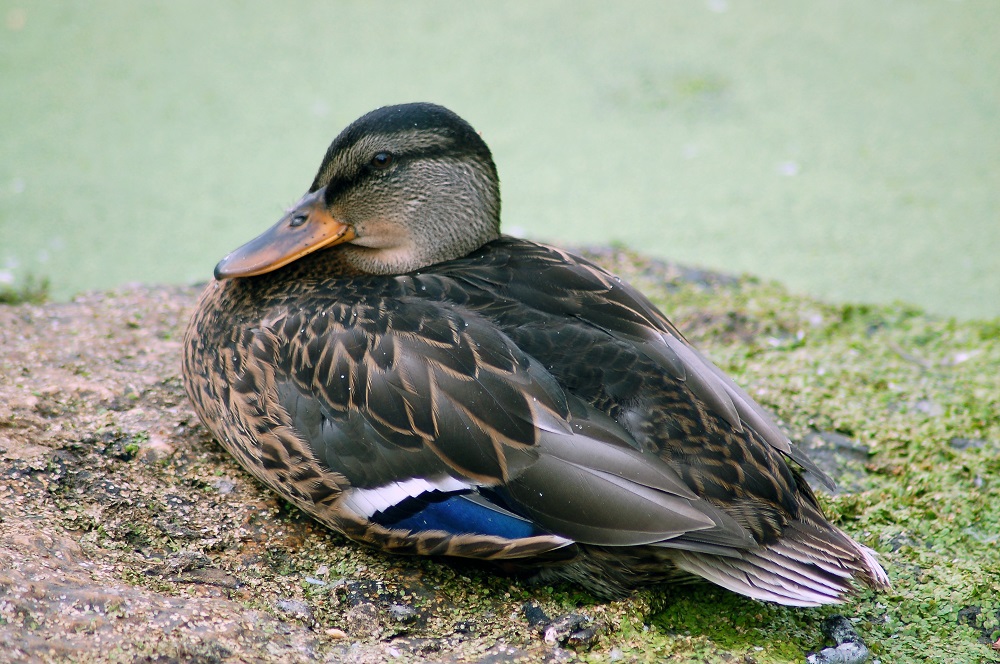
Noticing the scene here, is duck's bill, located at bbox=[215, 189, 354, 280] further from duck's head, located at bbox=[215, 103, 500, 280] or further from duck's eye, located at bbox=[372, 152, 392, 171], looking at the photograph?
duck's eye, located at bbox=[372, 152, 392, 171]

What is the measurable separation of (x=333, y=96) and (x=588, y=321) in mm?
4169

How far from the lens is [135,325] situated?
400 centimetres

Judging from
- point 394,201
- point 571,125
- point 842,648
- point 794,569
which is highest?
point 571,125

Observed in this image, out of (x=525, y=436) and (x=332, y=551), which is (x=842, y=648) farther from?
(x=332, y=551)

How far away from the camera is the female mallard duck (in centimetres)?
252

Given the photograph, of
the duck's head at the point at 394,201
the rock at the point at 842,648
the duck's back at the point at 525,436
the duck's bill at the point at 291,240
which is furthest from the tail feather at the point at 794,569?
the duck's bill at the point at 291,240

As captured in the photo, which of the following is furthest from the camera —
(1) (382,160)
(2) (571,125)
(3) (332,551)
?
(2) (571,125)

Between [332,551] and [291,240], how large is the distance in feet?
3.16

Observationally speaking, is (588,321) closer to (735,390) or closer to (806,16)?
(735,390)

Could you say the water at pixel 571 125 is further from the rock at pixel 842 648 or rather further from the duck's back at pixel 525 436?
the rock at pixel 842 648

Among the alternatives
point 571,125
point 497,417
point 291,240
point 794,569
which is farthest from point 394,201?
point 571,125

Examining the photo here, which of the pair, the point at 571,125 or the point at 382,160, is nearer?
the point at 382,160

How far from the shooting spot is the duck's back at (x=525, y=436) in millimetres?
2512

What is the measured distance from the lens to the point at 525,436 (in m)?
2.56
